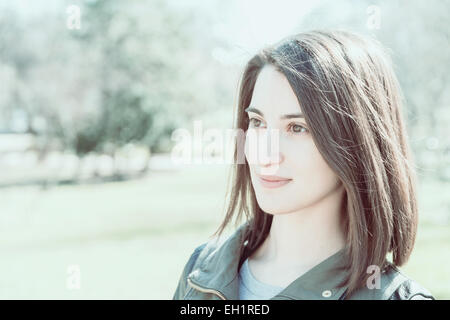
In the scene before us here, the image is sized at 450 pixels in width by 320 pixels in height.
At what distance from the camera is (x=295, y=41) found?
51.7 inches

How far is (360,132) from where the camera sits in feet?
4.02

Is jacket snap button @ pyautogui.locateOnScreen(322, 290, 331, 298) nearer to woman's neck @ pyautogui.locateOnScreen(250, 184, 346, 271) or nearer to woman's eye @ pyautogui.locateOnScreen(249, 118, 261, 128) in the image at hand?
woman's neck @ pyautogui.locateOnScreen(250, 184, 346, 271)

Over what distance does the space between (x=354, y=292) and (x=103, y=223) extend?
885 centimetres

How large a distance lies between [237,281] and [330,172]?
353mm

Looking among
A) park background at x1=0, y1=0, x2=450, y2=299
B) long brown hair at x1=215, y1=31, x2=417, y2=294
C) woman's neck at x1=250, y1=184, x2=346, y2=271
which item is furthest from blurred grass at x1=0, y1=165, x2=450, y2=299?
long brown hair at x1=215, y1=31, x2=417, y2=294

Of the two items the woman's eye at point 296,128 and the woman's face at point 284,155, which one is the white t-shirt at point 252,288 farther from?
the woman's eye at point 296,128

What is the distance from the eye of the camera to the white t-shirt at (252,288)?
135 cm

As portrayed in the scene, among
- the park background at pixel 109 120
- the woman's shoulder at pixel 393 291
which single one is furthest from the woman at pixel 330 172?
the park background at pixel 109 120

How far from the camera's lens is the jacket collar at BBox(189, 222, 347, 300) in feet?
4.10

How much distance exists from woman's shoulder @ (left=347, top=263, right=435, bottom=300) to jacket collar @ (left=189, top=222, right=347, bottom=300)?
5 cm

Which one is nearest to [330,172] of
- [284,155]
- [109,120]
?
[284,155]

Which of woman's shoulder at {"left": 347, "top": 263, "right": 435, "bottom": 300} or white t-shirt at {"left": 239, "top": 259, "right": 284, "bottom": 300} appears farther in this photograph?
white t-shirt at {"left": 239, "top": 259, "right": 284, "bottom": 300}

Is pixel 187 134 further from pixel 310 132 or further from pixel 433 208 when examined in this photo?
pixel 310 132
